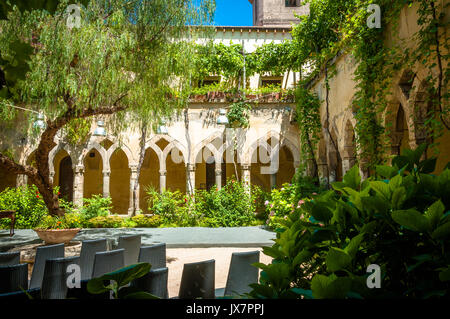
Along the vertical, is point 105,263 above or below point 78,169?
below

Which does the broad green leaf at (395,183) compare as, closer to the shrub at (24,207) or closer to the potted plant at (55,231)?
the potted plant at (55,231)

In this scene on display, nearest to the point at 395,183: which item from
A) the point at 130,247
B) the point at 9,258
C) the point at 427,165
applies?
the point at 427,165

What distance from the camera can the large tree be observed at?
5.26 metres

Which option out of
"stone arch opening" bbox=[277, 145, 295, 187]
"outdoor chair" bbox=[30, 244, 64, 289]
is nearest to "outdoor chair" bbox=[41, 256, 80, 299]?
"outdoor chair" bbox=[30, 244, 64, 289]

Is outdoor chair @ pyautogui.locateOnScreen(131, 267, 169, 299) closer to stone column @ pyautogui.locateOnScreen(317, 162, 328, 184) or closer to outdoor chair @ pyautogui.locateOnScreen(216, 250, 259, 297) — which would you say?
outdoor chair @ pyautogui.locateOnScreen(216, 250, 259, 297)

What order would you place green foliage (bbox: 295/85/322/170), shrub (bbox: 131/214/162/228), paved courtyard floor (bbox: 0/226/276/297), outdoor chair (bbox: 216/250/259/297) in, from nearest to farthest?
outdoor chair (bbox: 216/250/259/297) < paved courtyard floor (bbox: 0/226/276/297) < green foliage (bbox: 295/85/322/170) < shrub (bbox: 131/214/162/228)

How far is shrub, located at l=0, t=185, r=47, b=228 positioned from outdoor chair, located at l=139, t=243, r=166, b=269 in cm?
820

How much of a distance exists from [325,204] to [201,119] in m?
10.4

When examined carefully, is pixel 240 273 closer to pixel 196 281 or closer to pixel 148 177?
pixel 196 281

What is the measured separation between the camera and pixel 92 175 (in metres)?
14.4

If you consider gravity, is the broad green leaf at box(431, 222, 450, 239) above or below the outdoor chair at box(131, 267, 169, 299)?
above

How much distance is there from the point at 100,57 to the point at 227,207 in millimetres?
5968

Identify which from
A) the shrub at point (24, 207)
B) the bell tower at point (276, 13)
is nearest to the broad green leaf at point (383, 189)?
the shrub at point (24, 207)

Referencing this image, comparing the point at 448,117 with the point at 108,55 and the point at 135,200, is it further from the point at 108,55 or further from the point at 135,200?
the point at 135,200
